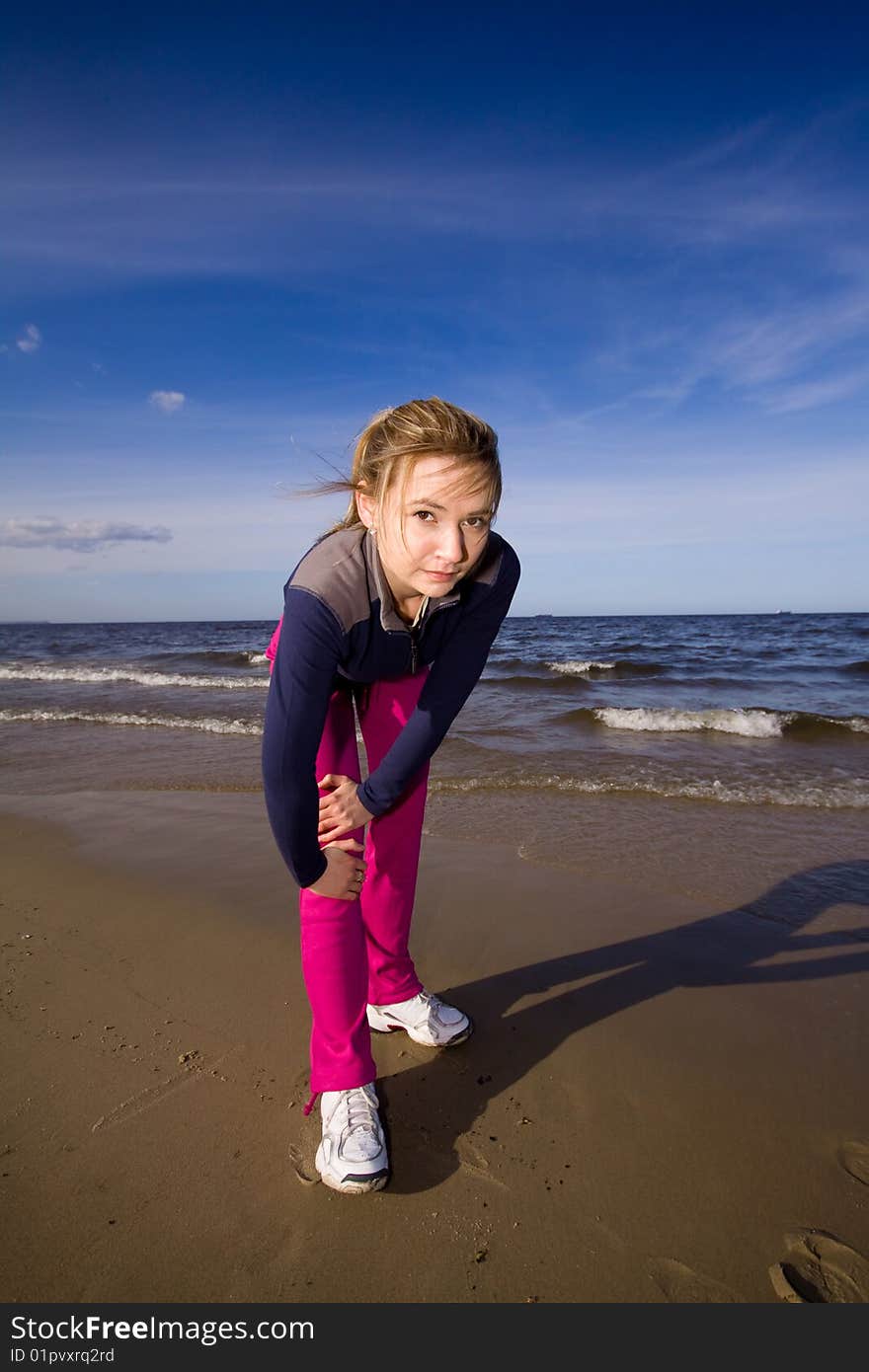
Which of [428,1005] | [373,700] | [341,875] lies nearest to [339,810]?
[341,875]

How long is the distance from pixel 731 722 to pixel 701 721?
40cm

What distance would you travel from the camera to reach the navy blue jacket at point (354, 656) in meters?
1.70

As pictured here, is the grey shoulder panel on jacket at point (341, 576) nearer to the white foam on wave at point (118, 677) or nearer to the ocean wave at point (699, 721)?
the ocean wave at point (699, 721)

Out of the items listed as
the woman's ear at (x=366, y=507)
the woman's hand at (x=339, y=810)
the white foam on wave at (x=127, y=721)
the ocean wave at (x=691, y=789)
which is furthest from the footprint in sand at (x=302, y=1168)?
the white foam on wave at (x=127, y=721)

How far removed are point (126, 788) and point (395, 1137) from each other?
4754 mm

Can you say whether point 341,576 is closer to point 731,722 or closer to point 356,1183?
point 356,1183

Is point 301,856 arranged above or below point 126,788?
above

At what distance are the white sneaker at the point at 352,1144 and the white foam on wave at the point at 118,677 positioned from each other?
41.0ft

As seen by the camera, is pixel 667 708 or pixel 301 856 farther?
pixel 667 708

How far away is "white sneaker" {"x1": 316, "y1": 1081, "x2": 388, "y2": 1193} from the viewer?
1769mm

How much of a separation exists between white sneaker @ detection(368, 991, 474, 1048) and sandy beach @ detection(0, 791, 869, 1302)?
2.7 inches
